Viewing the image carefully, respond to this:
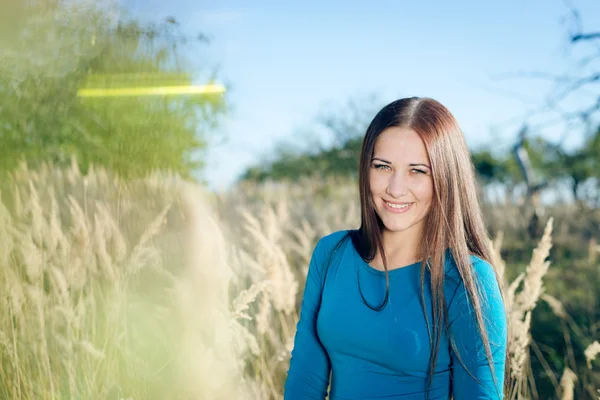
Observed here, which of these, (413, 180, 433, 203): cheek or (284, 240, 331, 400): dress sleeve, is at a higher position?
(413, 180, 433, 203): cheek

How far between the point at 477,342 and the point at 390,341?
22 cm

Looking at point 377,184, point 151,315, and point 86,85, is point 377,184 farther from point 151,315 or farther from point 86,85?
point 86,85

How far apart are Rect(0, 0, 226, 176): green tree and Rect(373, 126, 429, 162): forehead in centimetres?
299

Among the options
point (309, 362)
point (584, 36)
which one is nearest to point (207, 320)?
point (309, 362)

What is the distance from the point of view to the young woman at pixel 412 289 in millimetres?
1410

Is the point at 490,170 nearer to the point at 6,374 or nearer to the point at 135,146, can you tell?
the point at 135,146

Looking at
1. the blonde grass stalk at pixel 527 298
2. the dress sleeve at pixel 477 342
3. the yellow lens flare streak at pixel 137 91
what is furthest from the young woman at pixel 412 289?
the yellow lens flare streak at pixel 137 91

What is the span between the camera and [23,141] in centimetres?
678

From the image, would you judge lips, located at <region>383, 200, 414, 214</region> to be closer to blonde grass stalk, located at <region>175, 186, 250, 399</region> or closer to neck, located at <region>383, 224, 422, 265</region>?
neck, located at <region>383, 224, 422, 265</region>

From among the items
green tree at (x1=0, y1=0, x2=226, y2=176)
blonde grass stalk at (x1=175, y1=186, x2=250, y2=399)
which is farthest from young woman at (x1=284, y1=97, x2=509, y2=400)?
green tree at (x1=0, y1=0, x2=226, y2=176)

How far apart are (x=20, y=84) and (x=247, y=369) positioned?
13.2 ft

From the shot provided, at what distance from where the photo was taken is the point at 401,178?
1531mm

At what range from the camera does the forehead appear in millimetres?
1512

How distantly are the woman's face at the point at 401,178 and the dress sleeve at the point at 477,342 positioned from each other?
0.23m
